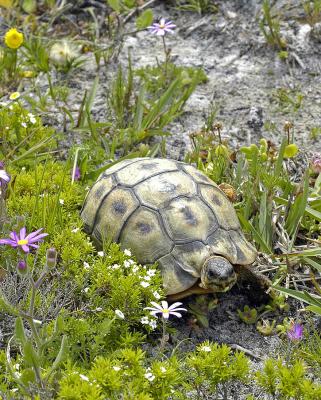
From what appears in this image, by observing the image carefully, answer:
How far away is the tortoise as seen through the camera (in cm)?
311

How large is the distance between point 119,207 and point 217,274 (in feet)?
2.13

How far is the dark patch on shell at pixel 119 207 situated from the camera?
333 centimetres

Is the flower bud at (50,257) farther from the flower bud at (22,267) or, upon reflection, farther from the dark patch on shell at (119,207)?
the dark patch on shell at (119,207)

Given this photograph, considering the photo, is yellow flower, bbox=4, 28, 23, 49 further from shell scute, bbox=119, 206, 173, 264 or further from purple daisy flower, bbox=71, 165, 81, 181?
shell scute, bbox=119, 206, 173, 264

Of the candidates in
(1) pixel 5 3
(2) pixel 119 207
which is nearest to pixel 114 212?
(2) pixel 119 207

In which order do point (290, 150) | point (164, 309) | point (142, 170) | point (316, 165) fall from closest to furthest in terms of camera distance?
point (164, 309), point (142, 170), point (290, 150), point (316, 165)

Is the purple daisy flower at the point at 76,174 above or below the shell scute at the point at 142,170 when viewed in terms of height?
below

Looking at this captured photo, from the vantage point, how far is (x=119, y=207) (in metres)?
3.36

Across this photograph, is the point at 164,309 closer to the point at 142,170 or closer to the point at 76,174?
the point at 142,170

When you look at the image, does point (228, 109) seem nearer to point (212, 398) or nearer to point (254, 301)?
point (254, 301)

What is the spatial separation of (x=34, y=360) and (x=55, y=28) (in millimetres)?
4130

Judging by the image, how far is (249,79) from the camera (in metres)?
5.30

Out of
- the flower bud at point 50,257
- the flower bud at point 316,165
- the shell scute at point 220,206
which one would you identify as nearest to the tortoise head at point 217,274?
the shell scute at point 220,206

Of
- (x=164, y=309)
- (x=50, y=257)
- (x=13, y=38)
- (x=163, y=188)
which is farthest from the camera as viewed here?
(x=13, y=38)
